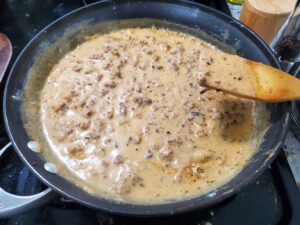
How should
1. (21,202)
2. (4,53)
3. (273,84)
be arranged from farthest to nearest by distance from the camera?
1. (4,53)
2. (273,84)
3. (21,202)

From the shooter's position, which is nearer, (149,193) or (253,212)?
(149,193)

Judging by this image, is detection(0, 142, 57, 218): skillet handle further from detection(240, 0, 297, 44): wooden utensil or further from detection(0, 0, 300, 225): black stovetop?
detection(240, 0, 297, 44): wooden utensil

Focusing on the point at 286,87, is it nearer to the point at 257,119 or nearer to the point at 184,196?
the point at 257,119

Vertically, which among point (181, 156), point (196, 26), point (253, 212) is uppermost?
point (196, 26)

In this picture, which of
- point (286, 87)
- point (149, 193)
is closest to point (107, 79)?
point (149, 193)

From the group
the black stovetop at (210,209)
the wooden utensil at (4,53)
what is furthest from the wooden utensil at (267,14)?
the wooden utensil at (4,53)

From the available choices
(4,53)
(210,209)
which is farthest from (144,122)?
(4,53)

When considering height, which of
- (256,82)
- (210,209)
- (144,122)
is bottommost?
(210,209)

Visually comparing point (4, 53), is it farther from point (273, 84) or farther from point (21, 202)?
point (273, 84)
